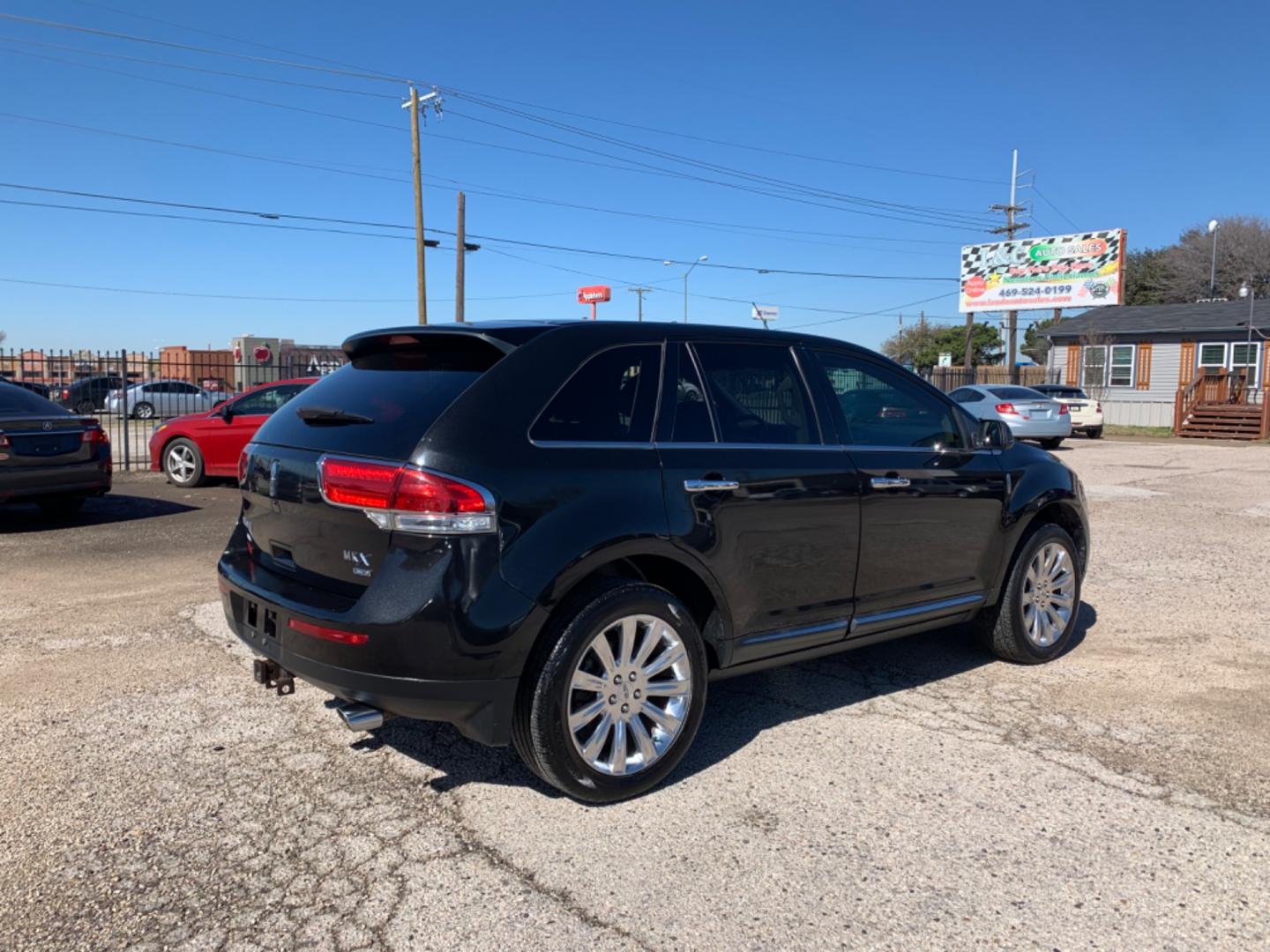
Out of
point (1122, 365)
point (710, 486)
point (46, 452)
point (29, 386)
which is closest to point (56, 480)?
point (46, 452)

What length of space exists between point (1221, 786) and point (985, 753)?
0.85 metres

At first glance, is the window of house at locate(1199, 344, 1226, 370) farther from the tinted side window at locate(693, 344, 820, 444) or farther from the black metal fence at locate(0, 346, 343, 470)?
the tinted side window at locate(693, 344, 820, 444)

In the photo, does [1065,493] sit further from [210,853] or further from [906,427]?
[210,853]

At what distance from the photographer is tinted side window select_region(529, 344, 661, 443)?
347 centimetres

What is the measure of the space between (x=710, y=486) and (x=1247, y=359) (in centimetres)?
3867

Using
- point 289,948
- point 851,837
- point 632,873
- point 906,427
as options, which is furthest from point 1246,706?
point 289,948

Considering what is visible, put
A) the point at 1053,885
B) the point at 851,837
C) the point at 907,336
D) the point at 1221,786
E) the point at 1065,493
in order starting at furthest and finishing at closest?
the point at 907,336, the point at 1065,493, the point at 1221,786, the point at 851,837, the point at 1053,885

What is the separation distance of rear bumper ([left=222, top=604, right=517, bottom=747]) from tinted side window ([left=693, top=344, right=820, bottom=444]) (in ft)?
4.55

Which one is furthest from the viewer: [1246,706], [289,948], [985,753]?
[1246,706]

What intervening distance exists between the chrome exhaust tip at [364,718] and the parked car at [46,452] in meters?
7.29

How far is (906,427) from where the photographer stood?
4.71 meters

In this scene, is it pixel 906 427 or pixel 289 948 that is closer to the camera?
pixel 289 948

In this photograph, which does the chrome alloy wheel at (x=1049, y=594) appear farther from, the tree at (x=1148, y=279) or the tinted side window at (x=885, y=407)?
the tree at (x=1148, y=279)

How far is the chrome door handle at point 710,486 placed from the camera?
3656 mm
